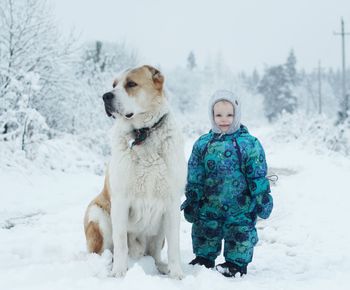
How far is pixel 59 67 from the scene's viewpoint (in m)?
11.4

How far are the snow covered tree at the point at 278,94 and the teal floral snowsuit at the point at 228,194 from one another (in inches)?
1779

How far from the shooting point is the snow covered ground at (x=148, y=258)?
2785 millimetres

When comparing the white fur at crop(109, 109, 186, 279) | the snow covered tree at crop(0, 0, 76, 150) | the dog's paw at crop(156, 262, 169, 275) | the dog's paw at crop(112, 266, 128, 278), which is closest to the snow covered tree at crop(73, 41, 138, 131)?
the snow covered tree at crop(0, 0, 76, 150)

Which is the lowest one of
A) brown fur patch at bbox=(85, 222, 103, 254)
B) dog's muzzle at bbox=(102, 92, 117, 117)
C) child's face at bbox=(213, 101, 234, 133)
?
brown fur patch at bbox=(85, 222, 103, 254)

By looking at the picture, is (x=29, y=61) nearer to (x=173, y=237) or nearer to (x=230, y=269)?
(x=173, y=237)

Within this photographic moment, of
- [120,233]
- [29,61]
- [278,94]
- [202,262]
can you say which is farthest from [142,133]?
[278,94]

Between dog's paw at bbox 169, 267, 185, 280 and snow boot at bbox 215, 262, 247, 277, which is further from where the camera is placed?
snow boot at bbox 215, 262, 247, 277

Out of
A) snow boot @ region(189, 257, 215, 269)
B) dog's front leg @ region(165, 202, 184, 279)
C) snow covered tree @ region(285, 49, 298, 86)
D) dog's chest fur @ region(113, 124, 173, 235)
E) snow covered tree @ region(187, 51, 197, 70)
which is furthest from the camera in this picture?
snow covered tree @ region(187, 51, 197, 70)

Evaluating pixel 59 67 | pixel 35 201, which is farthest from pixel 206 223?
pixel 59 67

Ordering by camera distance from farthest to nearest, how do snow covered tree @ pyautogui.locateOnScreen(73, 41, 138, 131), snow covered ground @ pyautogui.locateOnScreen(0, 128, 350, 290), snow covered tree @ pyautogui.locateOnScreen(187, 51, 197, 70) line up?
snow covered tree @ pyautogui.locateOnScreen(187, 51, 197, 70) → snow covered tree @ pyautogui.locateOnScreen(73, 41, 138, 131) → snow covered ground @ pyautogui.locateOnScreen(0, 128, 350, 290)

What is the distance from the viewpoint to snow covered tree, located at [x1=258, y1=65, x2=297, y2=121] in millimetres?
48625

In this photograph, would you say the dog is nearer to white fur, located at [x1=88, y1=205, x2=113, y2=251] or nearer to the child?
white fur, located at [x1=88, y1=205, x2=113, y2=251]

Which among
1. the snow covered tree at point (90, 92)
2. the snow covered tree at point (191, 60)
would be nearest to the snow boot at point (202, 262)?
the snow covered tree at point (90, 92)

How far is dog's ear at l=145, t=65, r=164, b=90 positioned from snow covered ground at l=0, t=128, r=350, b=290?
1350 mm
